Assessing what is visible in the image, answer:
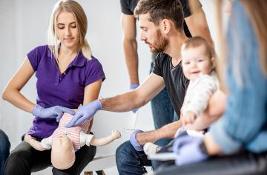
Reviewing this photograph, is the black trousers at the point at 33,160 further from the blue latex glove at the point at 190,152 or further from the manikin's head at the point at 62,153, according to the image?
the blue latex glove at the point at 190,152

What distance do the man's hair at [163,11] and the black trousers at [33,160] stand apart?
0.65 m

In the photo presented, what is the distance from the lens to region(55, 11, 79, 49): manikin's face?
2.15 meters

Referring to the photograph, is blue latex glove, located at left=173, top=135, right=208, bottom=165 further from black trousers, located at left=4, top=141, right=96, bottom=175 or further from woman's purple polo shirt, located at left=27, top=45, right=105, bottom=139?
woman's purple polo shirt, located at left=27, top=45, right=105, bottom=139

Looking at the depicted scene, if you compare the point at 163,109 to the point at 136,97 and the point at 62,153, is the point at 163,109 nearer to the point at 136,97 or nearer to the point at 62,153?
the point at 136,97

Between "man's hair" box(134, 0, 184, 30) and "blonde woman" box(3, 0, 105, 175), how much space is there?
41cm

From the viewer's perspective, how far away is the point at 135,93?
2020 millimetres

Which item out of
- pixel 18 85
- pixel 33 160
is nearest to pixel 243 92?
pixel 33 160

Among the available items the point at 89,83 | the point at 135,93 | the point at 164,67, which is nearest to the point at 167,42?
the point at 164,67

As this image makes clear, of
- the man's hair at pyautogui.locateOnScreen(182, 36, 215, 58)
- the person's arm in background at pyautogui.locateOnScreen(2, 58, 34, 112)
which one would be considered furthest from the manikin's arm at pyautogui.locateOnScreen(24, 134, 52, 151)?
the man's hair at pyautogui.locateOnScreen(182, 36, 215, 58)

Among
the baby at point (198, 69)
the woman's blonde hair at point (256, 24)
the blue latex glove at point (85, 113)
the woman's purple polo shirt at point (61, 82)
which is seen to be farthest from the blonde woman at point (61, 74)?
the woman's blonde hair at point (256, 24)

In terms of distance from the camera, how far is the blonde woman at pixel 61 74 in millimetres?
2135

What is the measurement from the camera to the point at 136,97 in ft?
6.61

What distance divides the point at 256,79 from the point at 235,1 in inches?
7.2

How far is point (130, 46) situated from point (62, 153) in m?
0.94
